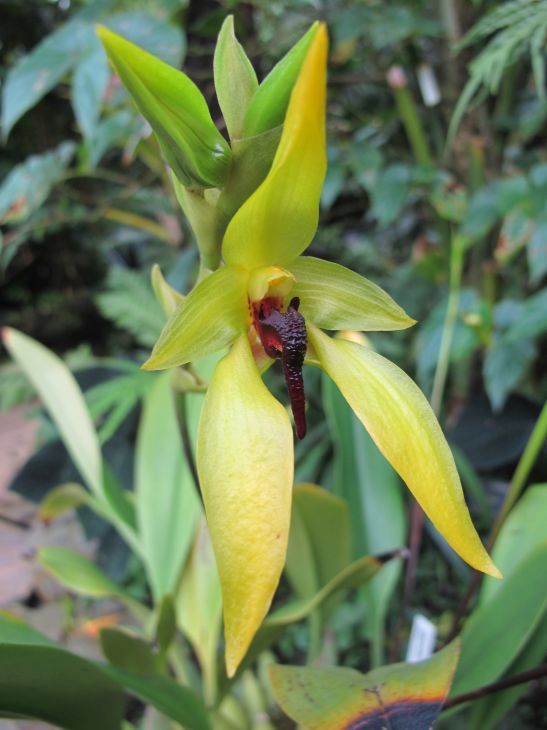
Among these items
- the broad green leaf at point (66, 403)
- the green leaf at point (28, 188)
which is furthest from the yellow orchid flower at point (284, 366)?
the green leaf at point (28, 188)

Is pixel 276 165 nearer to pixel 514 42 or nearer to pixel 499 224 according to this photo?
pixel 514 42

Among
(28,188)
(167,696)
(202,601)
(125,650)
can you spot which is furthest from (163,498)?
(28,188)

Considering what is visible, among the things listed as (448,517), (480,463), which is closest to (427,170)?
(480,463)

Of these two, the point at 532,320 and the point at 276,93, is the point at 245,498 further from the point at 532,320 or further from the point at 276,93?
the point at 532,320

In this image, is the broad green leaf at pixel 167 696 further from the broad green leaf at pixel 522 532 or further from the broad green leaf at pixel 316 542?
the broad green leaf at pixel 522 532

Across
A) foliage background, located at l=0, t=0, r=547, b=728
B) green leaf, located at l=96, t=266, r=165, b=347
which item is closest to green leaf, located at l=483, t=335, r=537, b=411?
foliage background, located at l=0, t=0, r=547, b=728
